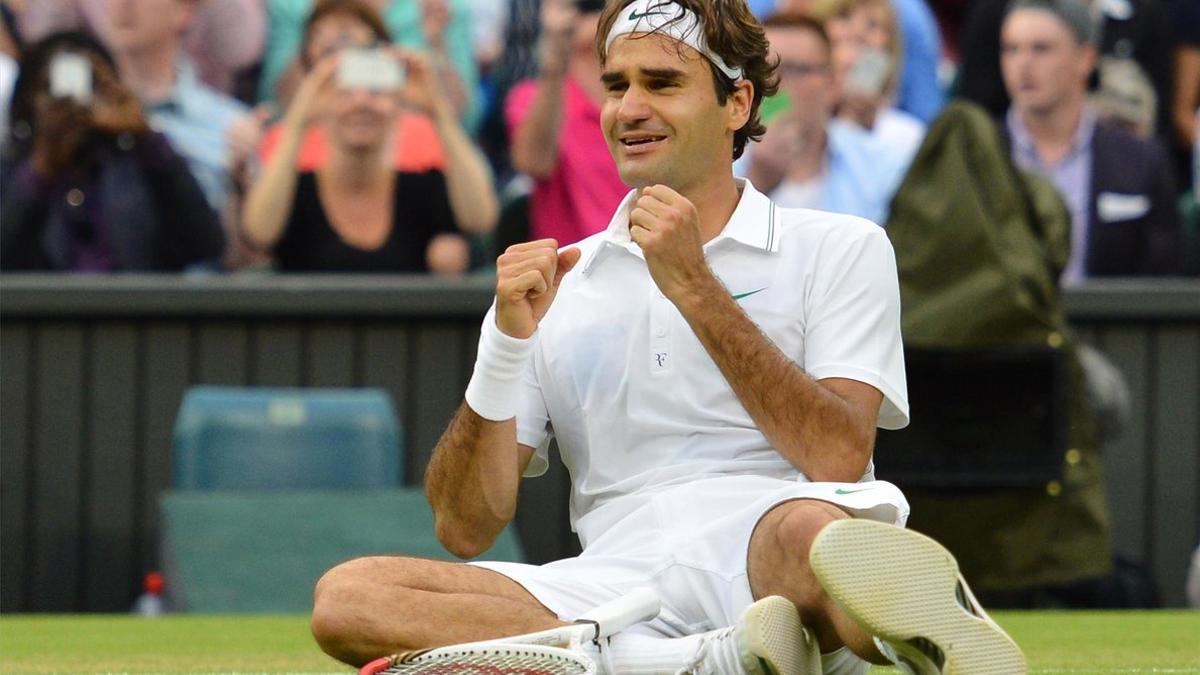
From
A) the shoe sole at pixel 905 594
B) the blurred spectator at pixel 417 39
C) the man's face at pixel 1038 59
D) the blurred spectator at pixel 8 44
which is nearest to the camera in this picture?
the shoe sole at pixel 905 594

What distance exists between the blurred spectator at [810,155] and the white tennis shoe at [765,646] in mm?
4954

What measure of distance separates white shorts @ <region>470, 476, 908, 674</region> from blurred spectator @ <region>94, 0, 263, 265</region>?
4756 millimetres

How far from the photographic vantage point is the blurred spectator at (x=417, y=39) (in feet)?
28.7

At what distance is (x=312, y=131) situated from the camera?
838 centimetres

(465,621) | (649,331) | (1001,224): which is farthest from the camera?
(1001,224)

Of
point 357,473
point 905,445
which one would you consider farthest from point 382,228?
point 905,445

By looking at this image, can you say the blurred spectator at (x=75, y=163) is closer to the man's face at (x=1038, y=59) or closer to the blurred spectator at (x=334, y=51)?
the blurred spectator at (x=334, y=51)

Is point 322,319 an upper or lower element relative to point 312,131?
lower

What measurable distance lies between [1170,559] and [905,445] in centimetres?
143

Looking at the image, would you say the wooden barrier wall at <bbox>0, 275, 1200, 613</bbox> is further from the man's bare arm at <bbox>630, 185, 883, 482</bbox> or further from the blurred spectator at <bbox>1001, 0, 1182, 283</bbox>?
the man's bare arm at <bbox>630, 185, 883, 482</bbox>

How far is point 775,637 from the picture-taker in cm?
345

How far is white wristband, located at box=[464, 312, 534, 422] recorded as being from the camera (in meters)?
3.97

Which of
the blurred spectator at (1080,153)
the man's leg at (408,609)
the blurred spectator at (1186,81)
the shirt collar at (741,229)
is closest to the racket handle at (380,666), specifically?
the man's leg at (408,609)

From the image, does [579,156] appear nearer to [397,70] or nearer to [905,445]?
[397,70]
